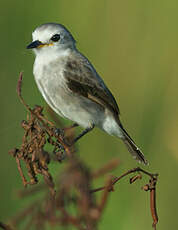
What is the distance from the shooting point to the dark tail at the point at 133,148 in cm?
405

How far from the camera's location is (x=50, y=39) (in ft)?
13.0

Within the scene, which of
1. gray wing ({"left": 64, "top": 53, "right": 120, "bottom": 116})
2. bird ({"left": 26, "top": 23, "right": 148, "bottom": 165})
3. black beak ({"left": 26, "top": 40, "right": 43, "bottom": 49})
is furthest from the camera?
gray wing ({"left": 64, "top": 53, "right": 120, "bottom": 116})

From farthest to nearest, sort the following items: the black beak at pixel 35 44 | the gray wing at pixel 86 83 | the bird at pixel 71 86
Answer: the gray wing at pixel 86 83 < the bird at pixel 71 86 < the black beak at pixel 35 44

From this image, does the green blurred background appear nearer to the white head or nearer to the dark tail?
the dark tail

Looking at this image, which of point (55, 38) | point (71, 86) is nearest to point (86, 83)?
point (71, 86)

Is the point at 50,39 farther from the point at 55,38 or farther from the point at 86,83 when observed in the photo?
the point at 86,83

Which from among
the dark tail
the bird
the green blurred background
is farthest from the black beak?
the dark tail

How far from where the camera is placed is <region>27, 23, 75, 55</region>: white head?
3.85m

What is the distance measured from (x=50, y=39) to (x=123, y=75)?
1.05 meters

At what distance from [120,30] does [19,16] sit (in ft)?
3.67

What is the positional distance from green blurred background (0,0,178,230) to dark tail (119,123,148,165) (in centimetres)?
6

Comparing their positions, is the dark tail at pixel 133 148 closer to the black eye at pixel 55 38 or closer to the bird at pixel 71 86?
the bird at pixel 71 86

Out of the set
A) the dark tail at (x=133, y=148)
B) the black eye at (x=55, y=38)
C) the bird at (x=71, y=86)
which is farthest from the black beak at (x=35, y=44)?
the dark tail at (x=133, y=148)

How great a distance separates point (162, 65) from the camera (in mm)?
4547
